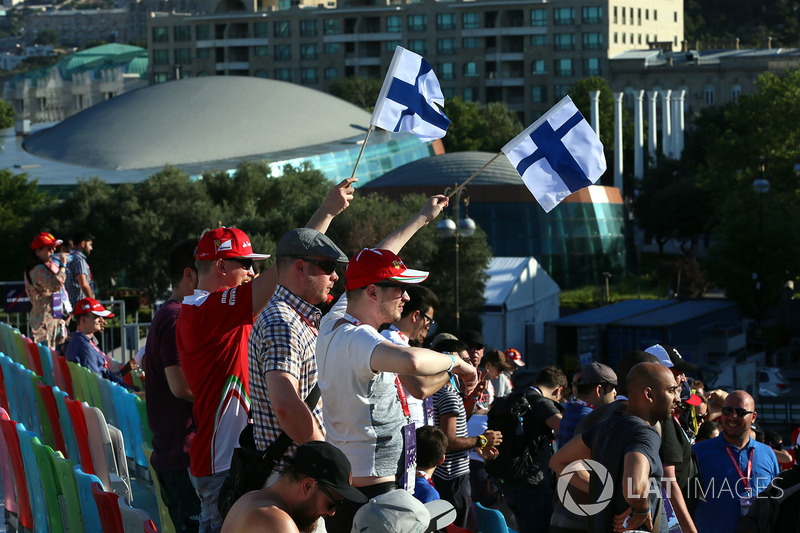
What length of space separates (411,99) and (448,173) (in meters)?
49.4

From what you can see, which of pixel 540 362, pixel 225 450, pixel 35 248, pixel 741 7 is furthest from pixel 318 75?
pixel 225 450

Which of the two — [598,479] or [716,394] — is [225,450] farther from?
[716,394]

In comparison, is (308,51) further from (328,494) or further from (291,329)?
(328,494)

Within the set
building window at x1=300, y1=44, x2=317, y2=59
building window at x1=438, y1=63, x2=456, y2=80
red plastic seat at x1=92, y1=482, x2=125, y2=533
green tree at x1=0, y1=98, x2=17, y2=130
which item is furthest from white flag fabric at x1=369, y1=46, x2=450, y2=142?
building window at x1=300, y1=44, x2=317, y2=59

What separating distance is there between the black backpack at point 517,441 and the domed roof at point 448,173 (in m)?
47.3

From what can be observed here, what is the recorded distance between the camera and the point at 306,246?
5242 mm

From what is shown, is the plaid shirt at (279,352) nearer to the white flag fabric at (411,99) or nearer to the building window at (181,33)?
the white flag fabric at (411,99)

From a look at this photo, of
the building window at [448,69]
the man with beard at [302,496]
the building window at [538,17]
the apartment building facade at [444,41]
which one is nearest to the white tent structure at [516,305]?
the man with beard at [302,496]

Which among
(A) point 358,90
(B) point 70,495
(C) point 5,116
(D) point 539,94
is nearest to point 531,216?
(A) point 358,90

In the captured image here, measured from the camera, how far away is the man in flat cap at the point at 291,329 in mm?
5145

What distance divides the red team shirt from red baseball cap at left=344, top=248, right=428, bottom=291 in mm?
558

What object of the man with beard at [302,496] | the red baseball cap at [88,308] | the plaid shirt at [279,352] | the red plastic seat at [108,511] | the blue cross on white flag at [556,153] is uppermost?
the blue cross on white flag at [556,153]

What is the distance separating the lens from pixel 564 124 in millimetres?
7832

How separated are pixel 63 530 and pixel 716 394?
6091mm
